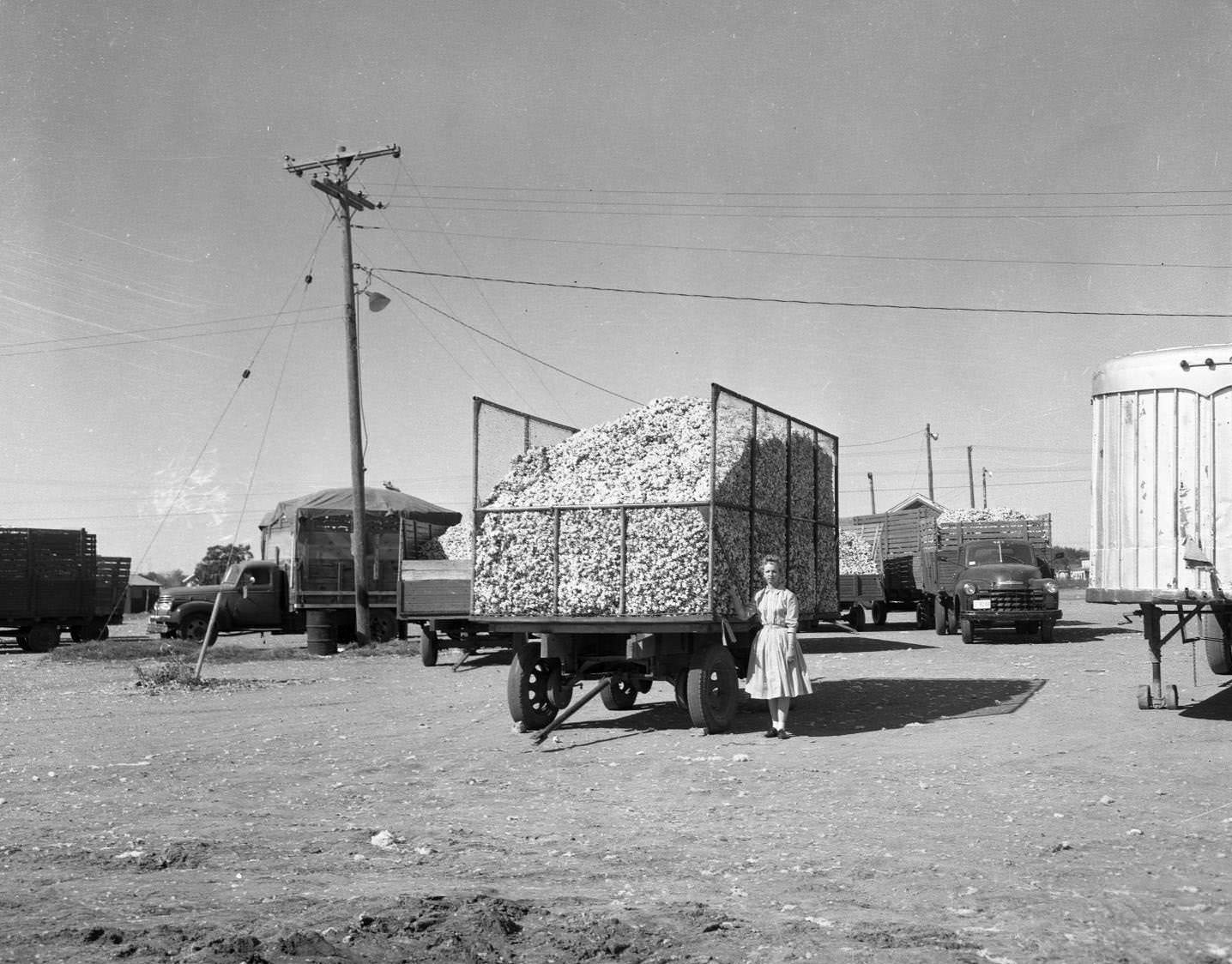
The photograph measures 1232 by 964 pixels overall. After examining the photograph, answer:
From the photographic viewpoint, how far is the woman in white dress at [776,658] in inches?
420

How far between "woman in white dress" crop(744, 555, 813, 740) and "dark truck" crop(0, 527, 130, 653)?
22712mm

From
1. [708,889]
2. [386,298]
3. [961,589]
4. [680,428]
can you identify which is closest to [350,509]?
[386,298]

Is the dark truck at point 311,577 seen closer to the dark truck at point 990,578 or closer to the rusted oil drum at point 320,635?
the rusted oil drum at point 320,635

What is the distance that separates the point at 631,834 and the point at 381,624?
20.9 m

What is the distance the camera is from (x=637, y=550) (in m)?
→ 11.0

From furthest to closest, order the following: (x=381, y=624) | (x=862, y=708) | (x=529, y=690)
A: (x=381, y=624) → (x=862, y=708) → (x=529, y=690)

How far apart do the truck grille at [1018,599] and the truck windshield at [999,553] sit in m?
1.92

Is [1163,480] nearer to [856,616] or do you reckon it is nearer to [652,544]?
[652,544]

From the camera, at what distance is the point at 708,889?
18.4 feet

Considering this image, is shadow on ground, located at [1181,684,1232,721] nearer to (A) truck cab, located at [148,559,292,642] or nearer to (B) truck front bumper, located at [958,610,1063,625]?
(B) truck front bumper, located at [958,610,1063,625]

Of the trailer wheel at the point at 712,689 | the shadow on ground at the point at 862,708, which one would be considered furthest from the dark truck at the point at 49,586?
the trailer wheel at the point at 712,689

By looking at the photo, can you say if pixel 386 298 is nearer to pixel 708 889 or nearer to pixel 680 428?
pixel 680 428

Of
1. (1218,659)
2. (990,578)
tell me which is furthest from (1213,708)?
(990,578)

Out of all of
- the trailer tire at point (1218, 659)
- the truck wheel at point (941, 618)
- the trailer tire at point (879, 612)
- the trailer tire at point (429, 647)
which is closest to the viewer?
the trailer tire at point (1218, 659)
